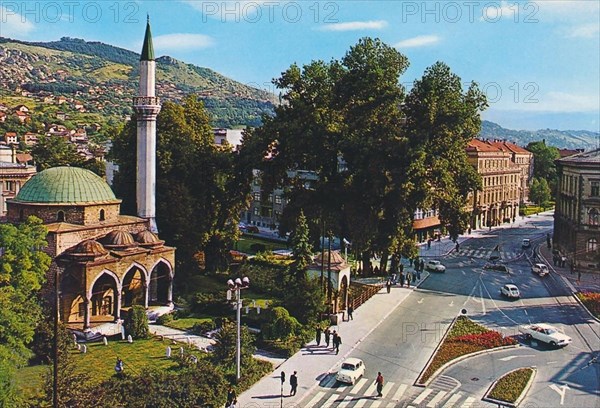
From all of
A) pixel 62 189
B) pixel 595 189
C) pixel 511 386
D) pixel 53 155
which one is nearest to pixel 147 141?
pixel 62 189

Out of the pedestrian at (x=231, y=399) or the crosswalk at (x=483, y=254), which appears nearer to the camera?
the pedestrian at (x=231, y=399)

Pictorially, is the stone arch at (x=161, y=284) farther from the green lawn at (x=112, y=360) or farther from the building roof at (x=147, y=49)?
the building roof at (x=147, y=49)

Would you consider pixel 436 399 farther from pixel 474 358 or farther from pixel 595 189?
pixel 595 189

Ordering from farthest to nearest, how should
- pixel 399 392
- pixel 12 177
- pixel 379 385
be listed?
pixel 12 177, pixel 399 392, pixel 379 385

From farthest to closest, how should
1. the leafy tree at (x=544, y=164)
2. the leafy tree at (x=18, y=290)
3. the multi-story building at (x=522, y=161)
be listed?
the leafy tree at (x=544, y=164) → the multi-story building at (x=522, y=161) → the leafy tree at (x=18, y=290)

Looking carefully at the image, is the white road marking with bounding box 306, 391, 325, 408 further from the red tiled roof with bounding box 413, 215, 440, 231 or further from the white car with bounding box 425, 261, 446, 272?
the red tiled roof with bounding box 413, 215, 440, 231

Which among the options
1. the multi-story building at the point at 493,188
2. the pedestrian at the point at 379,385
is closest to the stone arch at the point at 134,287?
the pedestrian at the point at 379,385
